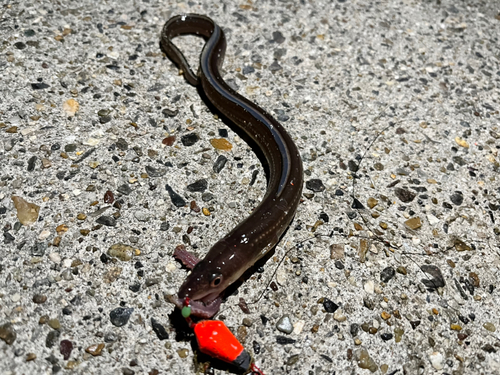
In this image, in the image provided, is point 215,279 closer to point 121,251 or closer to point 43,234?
point 121,251

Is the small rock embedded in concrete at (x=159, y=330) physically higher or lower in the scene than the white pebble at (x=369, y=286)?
lower

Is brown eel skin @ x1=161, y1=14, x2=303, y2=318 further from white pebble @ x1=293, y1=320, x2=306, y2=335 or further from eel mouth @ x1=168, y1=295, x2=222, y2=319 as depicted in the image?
white pebble @ x1=293, y1=320, x2=306, y2=335

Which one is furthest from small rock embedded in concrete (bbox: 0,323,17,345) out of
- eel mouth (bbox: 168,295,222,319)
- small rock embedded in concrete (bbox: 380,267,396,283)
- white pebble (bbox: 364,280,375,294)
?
small rock embedded in concrete (bbox: 380,267,396,283)

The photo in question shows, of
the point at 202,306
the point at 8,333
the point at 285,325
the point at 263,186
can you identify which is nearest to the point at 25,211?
the point at 8,333

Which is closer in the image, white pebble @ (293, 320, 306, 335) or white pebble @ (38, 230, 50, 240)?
white pebble @ (293, 320, 306, 335)

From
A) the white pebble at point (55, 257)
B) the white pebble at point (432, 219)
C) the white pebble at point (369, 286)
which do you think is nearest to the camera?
the white pebble at point (55, 257)

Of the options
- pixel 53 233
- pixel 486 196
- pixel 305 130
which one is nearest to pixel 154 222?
pixel 53 233

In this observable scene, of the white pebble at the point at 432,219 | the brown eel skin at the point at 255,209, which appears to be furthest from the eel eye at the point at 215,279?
the white pebble at the point at 432,219

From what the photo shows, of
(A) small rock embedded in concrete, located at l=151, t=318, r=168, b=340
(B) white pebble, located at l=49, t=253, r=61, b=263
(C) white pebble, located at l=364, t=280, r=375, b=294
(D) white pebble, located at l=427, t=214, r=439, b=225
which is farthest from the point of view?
(D) white pebble, located at l=427, t=214, r=439, b=225

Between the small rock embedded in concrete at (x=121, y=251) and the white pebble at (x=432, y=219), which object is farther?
the white pebble at (x=432, y=219)

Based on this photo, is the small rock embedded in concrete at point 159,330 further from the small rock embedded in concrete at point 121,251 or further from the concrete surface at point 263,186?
the small rock embedded in concrete at point 121,251
